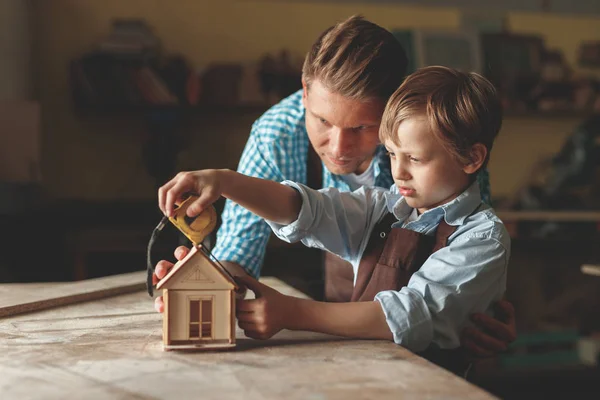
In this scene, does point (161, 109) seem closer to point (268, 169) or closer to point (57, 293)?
point (268, 169)

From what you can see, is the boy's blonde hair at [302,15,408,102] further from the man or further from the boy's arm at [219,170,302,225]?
the boy's arm at [219,170,302,225]

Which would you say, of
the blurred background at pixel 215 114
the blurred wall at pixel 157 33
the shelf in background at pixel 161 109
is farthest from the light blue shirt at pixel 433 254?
the blurred wall at pixel 157 33

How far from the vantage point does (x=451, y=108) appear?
1278mm

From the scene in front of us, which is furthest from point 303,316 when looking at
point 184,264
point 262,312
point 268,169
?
point 268,169

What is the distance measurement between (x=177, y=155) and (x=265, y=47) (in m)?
0.81

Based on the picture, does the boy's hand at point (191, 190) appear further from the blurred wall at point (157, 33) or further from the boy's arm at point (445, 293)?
the blurred wall at point (157, 33)

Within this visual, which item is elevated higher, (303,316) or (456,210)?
(456,210)

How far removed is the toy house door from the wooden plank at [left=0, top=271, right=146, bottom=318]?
1.43 ft

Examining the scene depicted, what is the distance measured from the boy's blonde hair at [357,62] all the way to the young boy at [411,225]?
122 millimetres

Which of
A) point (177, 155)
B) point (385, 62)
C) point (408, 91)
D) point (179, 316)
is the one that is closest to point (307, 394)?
point (179, 316)

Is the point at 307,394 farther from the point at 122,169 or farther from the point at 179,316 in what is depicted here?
the point at 122,169

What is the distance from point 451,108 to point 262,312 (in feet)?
1.68

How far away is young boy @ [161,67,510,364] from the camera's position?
1137 mm

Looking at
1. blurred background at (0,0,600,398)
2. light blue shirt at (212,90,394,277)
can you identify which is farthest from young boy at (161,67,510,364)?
blurred background at (0,0,600,398)
